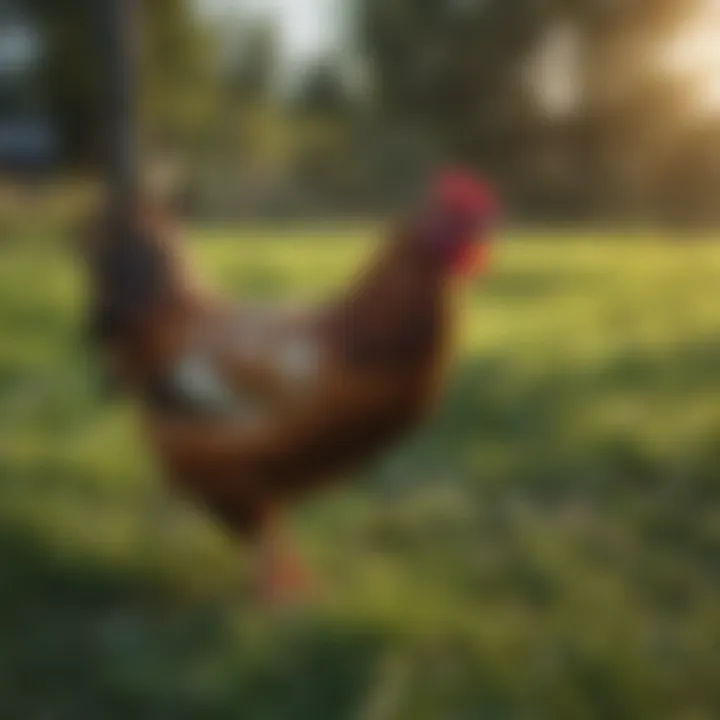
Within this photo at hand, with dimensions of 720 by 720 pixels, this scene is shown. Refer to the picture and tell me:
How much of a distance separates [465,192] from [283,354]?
0.17 m

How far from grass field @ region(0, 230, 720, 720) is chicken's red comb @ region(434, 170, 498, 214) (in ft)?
0.12

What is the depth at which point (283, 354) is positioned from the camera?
0.87 m

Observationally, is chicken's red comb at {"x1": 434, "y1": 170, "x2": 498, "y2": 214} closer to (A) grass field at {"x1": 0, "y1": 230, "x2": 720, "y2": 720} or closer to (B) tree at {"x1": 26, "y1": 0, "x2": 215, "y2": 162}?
(A) grass field at {"x1": 0, "y1": 230, "x2": 720, "y2": 720}

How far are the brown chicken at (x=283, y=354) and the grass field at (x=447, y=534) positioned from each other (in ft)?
0.07

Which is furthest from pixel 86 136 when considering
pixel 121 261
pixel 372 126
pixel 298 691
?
pixel 298 691

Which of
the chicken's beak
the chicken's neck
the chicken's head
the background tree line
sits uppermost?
the background tree line

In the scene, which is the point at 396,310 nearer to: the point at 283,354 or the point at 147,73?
the point at 283,354

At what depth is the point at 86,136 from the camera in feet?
2.93

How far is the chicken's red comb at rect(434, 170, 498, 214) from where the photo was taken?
2.88ft

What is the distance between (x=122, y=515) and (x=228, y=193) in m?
0.25

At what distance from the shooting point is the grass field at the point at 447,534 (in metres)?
0.87

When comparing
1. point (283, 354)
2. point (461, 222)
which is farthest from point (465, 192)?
point (283, 354)

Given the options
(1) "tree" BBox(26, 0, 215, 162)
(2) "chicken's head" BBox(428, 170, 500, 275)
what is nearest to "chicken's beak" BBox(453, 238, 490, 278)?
(2) "chicken's head" BBox(428, 170, 500, 275)

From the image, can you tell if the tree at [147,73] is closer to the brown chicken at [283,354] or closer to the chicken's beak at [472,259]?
the brown chicken at [283,354]
